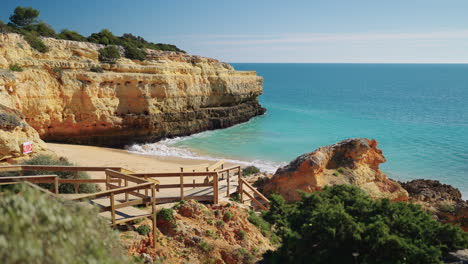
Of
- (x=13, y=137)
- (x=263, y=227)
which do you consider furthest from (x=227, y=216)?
(x=13, y=137)

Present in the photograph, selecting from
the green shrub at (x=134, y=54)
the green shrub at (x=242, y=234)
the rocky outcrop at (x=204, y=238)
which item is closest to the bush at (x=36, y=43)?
the green shrub at (x=134, y=54)

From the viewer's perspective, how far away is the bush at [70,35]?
122ft

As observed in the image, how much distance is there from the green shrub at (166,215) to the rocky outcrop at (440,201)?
424 inches

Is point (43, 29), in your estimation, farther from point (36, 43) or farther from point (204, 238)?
point (204, 238)

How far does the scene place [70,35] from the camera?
37.9 metres

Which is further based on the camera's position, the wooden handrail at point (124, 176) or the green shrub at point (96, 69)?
the green shrub at point (96, 69)

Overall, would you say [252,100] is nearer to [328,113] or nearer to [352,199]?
[328,113]

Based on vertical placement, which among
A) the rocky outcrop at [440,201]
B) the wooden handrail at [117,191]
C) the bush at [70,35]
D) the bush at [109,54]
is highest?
the bush at [70,35]

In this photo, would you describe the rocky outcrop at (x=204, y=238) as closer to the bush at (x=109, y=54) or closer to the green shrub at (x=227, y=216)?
the green shrub at (x=227, y=216)

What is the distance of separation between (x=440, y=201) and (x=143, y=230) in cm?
1376

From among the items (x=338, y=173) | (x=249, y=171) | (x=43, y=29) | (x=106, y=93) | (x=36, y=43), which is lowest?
(x=249, y=171)

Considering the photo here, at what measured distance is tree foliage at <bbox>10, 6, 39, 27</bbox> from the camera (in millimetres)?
39344

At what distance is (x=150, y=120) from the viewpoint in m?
30.9

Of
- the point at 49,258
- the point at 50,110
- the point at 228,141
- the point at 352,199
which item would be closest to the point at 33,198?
the point at 49,258
